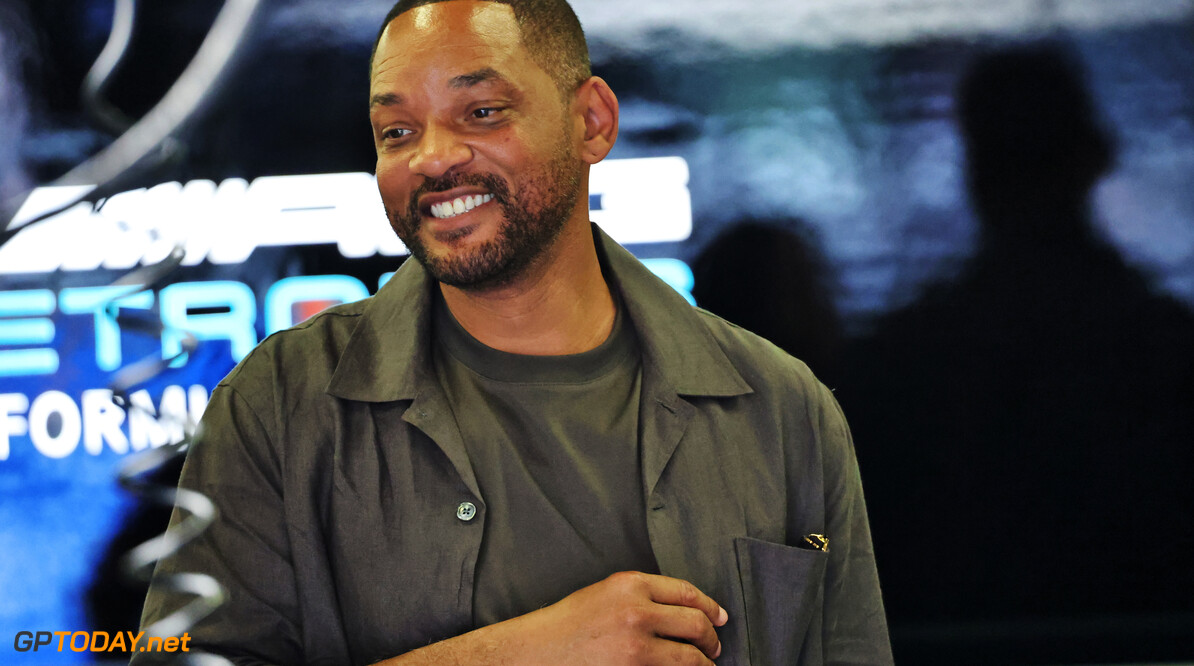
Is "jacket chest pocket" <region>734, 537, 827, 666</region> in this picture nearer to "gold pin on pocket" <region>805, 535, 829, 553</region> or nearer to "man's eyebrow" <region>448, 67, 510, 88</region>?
"gold pin on pocket" <region>805, 535, 829, 553</region>

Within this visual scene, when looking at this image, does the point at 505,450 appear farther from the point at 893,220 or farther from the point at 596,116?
the point at 893,220

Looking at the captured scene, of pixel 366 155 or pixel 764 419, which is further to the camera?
pixel 366 155

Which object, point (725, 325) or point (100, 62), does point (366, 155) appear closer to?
point (100, 62)

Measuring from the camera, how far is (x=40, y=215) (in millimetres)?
2768

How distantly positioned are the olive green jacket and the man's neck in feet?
0.28

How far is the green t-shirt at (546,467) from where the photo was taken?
1.50m

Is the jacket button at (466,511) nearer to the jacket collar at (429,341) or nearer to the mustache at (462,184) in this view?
the jacket collar at (429,341)

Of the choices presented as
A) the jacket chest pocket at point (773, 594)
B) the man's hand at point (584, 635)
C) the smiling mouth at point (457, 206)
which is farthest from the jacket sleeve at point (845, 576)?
the smiling mouth at point (457, 206)

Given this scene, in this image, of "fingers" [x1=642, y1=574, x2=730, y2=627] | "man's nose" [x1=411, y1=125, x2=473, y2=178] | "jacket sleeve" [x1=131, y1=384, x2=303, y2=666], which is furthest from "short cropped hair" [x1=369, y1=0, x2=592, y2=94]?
"fingers" [x1=642, y1=574, x2=730, y2=627]

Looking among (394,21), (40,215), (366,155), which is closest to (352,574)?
(394,21)

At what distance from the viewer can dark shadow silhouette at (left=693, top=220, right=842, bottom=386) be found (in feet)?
9.16

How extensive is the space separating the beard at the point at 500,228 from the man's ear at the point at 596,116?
5.5 inches

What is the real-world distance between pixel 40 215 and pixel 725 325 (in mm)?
2151
